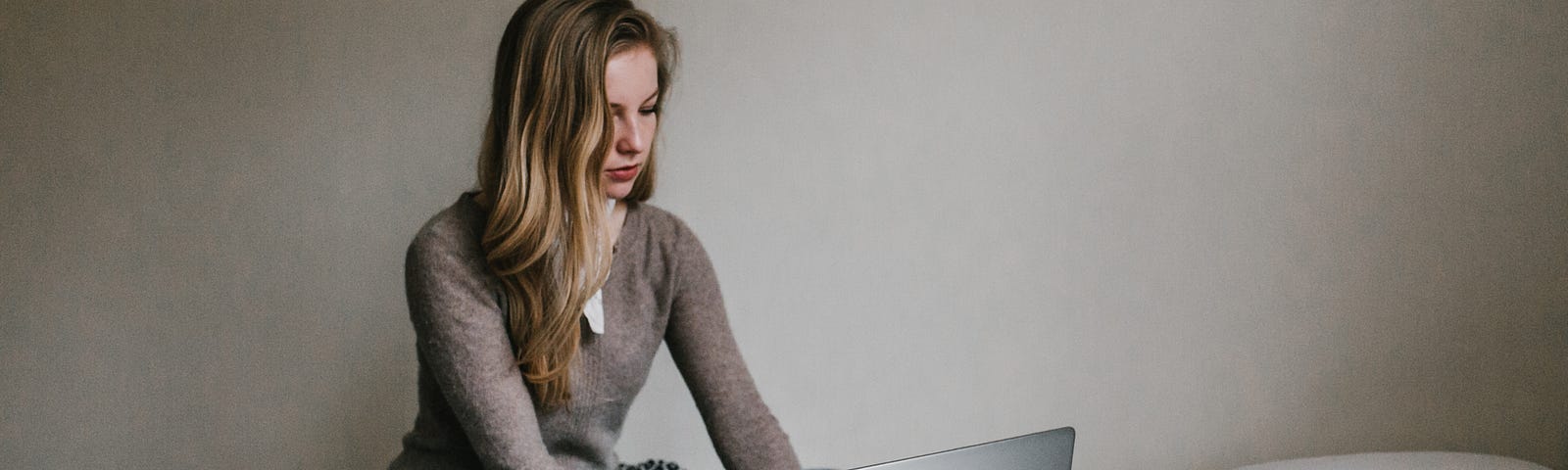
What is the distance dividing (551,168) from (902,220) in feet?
1.92

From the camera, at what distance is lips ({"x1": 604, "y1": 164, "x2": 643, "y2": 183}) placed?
1.09 metres

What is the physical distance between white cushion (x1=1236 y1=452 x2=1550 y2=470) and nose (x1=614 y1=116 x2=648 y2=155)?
0.85 m

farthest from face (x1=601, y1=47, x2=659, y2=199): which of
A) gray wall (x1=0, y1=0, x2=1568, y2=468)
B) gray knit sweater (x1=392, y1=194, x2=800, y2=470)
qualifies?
gray wall (x1=0, y1=0, x2=1568, y2=468)

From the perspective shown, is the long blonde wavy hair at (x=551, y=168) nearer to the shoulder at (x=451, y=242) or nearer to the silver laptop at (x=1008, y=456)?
the shoulder at (x=451, y=242)

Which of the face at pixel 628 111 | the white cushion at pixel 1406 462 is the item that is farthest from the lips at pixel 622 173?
the white cushion at pixel 1406 462

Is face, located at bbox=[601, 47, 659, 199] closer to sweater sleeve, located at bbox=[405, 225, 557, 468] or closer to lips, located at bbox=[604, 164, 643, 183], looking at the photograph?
lips, located at bbox=[604, 164, 643, 183]

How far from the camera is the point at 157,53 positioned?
58.1 inches

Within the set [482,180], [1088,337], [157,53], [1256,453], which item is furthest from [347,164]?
[1256,453]

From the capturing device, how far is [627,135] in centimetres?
107

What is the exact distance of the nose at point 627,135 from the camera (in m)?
1.07

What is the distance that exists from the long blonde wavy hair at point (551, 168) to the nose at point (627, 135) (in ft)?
0.06

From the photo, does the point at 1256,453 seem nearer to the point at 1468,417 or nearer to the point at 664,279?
the point at 1468,417

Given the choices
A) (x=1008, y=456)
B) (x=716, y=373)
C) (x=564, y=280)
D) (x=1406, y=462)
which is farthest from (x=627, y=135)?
(x=1406, y=462)

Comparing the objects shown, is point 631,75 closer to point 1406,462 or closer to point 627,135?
point 627,135
